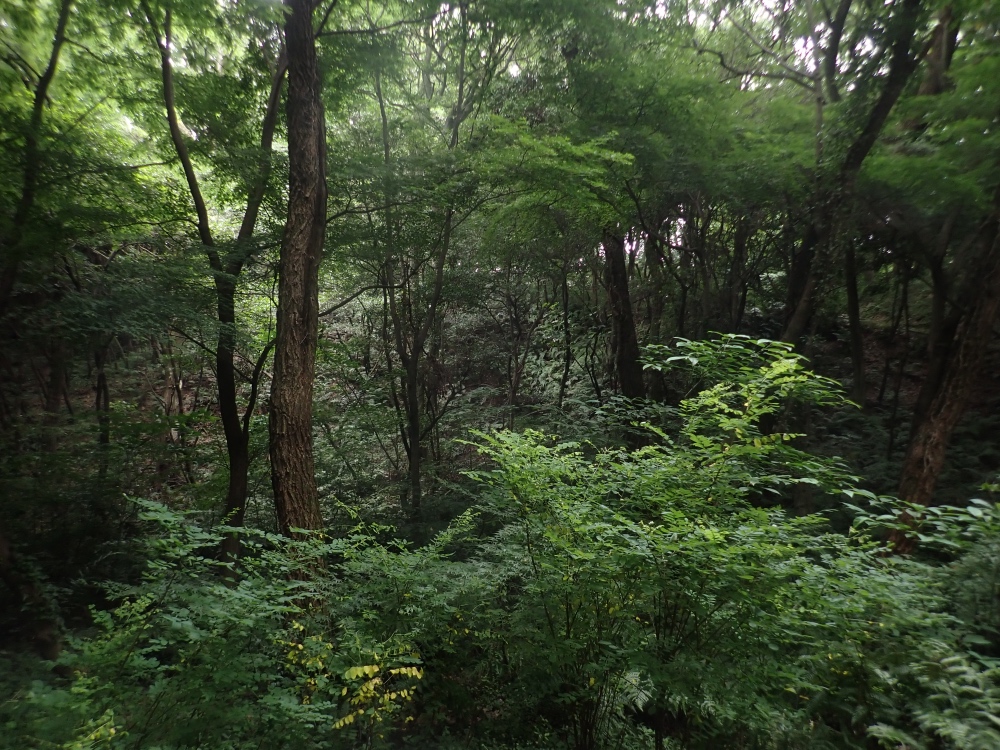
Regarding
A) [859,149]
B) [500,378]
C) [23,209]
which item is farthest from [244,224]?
[859,149]

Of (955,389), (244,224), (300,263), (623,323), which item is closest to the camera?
(300,263)

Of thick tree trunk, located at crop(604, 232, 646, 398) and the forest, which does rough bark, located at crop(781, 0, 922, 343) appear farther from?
thick tree trunk, located at crop(604, 232, 646, 398)

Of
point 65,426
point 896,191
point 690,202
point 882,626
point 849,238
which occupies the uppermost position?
point 690,202

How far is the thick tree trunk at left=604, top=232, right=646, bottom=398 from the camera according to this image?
9227mm

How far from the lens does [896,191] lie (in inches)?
264

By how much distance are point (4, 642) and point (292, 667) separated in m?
5.10

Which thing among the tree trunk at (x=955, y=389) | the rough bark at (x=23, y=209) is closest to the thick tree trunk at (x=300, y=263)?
the rough bark at (x=23, y=209)

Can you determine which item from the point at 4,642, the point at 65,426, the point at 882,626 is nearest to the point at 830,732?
the point at 882,626

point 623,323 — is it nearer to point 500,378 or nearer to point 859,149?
point 500,378

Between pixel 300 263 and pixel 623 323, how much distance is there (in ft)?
19.5

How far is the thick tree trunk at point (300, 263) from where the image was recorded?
4766 millimetres

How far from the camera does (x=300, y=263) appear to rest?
5.05 meters

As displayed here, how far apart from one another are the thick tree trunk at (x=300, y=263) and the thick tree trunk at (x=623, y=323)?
551 cm

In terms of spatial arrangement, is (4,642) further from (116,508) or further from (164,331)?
(164,331)
